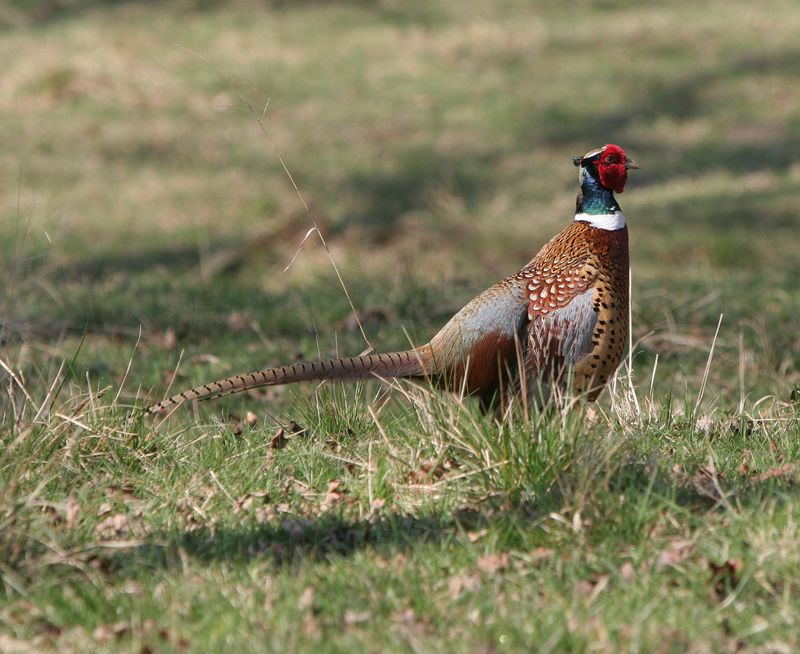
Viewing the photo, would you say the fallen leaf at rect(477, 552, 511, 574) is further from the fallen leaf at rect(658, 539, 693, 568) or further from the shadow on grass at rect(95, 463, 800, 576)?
the fallen leaf at rect(658, 539, 693, 568)

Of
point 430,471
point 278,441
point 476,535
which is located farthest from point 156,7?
point 476,535

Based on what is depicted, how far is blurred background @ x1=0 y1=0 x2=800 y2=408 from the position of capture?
23.4ft

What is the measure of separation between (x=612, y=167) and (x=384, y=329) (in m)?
2.48

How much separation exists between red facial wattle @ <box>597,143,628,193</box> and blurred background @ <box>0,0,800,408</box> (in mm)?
1370

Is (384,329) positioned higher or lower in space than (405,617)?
lower

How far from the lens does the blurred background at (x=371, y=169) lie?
712cm

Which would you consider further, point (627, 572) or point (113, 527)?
point (113, 527)

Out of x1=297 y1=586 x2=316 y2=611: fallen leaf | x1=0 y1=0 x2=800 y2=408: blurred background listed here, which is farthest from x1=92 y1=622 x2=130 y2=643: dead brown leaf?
x1=0 y1=0 x2=800 y2=408: blurred background

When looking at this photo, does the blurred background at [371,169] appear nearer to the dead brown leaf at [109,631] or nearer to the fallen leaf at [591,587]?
the fallen leaf at [591,587]

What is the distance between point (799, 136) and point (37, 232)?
810cm

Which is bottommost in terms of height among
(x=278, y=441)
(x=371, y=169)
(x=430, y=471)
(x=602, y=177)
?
(x=371, y=169)

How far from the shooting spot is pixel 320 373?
438 cm

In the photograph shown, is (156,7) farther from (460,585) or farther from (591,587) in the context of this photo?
(591,587)

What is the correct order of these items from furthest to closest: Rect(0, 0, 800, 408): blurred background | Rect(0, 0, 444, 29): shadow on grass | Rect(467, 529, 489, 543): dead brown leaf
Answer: Rect(0, 0, 444, 29): shadow on grass < Rect(0, 0, 800, 408): blurred background < Rect(467, 529, 489, 543): dead brown leaf
